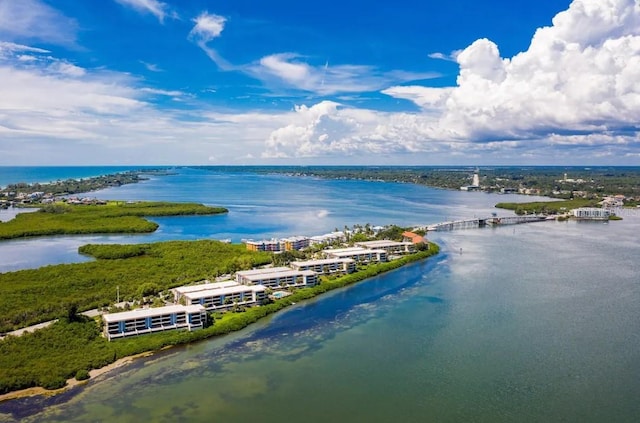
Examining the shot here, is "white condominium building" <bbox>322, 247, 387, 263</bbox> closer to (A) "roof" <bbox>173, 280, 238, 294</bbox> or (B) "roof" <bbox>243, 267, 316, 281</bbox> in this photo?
(B) "roof" <bbox>243, 267, 316, 281</bbox>

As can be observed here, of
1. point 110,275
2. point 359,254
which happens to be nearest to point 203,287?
point 110,275

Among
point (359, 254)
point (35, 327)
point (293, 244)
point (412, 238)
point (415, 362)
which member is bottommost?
point (415, 362)

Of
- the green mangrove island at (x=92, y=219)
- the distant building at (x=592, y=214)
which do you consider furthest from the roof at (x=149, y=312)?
the distant building at (x=592, y=214)

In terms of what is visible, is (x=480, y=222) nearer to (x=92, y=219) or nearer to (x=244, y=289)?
(x=244, y=289)

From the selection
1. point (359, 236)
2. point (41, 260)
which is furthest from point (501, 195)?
point (41, 260)

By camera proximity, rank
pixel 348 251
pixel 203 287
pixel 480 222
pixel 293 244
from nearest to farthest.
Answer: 1. pixel 203 287
2. pixel 348 251
3. pixel 293 244
4. pixel 480 222

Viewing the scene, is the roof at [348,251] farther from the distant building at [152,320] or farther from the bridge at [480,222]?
the bridge at [480,222]

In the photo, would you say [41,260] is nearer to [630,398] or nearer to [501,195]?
[630,398]
